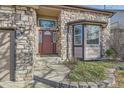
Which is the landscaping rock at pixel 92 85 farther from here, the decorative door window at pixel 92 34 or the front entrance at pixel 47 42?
the front entrance at pixel 47 42

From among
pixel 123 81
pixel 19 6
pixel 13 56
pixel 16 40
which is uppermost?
pixel 19 6

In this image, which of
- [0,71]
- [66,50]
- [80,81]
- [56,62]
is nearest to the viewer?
[80,81]

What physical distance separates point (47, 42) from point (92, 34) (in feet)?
11.2

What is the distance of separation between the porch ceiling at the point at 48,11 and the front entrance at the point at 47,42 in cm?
144

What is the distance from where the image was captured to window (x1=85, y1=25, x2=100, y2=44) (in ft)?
49.9

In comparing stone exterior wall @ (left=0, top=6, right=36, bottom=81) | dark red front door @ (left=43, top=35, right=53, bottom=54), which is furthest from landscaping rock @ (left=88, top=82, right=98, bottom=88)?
dark red front door @ (left=43, top=35, right=53, bottom=54)

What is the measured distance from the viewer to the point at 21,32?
8.87 metres

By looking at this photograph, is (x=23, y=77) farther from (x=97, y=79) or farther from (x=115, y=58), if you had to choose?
(x=115, y=58)

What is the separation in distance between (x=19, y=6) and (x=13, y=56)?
2.02 meters

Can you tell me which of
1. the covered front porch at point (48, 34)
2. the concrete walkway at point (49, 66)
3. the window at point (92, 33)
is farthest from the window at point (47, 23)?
the concrete walkway at point (49, 66)

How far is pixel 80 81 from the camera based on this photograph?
8.00 metres

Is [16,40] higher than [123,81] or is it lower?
higher

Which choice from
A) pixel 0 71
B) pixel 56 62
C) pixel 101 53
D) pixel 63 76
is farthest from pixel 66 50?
pixel 0 71

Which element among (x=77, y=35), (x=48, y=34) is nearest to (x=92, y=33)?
(x=77, y=35)
